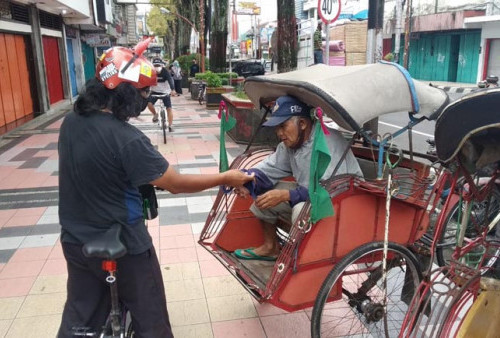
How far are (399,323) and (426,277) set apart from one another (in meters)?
1.08

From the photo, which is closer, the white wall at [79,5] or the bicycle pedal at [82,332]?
the bicycle pedal at [82,332]

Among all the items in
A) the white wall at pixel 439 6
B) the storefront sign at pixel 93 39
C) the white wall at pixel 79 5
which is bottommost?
the storefront sign at pixel 93 39

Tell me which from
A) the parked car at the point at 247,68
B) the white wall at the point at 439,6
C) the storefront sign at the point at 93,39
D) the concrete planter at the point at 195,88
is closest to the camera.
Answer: the concrete planter at the point at 195,88

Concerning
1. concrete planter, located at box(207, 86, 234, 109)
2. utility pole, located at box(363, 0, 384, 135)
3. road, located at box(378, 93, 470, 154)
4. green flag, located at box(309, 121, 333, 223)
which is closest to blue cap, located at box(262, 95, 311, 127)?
green flag, located at box(309, 121, 333, 223)

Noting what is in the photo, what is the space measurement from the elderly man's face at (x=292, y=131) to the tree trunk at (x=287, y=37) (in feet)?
22.0

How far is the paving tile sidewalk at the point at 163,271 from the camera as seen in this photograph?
3.20 meters

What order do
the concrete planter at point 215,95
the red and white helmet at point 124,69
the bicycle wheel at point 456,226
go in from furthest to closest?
the concrete planter at point 215,95 < the bicycle wheel at point 456,226 < the red and white helmet at point 124,69

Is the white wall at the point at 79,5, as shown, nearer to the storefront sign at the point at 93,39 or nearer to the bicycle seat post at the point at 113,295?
the storefront sign at the point at 93,39

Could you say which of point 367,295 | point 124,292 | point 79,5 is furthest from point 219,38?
point 124,292

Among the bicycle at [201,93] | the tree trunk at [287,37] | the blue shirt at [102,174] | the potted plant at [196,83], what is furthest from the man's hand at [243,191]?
the potted plant at [196,83]

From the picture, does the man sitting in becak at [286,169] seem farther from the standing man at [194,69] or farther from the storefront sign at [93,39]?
the storefront sign at [93,39]

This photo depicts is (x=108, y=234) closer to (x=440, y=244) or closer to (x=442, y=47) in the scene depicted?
(x=440, y=244)

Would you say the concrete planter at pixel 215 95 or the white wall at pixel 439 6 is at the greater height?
the white wall at pixel 439 6

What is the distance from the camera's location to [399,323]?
3180 millimetres
